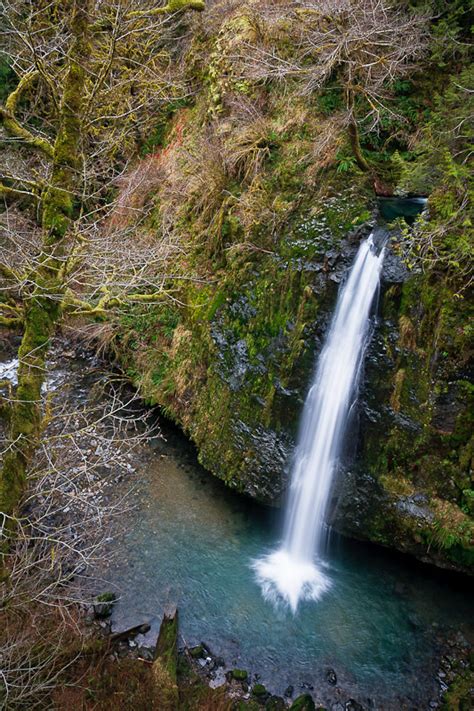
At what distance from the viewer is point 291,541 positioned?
21.1ft

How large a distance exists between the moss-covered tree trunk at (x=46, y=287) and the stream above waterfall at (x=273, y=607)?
2591 millimetres

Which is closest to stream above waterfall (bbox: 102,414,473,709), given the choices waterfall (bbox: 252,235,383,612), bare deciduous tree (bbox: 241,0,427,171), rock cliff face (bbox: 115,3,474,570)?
waterfall (bbox: 252,235,383,612)

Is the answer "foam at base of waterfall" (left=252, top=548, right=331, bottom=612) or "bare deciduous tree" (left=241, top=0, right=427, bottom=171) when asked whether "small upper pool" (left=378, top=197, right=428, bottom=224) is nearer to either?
"bare deciduous tree" (left=241, top=0, right=427, bottom=171)

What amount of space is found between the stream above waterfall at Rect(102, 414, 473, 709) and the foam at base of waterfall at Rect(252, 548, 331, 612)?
11cm

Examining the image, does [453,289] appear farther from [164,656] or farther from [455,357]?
[164,656]

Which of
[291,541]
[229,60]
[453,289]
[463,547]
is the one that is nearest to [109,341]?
[291,541]

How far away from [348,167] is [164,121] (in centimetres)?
741

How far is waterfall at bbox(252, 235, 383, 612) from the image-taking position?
5.86 m

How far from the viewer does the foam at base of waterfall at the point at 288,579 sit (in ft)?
18.6

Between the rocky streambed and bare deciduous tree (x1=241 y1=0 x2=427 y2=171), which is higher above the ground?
bare deciduous tree (x1=241 y1=0 x2=427 y2=171)

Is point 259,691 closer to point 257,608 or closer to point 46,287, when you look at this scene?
point 257,608

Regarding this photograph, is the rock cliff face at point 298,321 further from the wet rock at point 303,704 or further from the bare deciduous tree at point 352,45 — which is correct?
the wet rock at point 303,704

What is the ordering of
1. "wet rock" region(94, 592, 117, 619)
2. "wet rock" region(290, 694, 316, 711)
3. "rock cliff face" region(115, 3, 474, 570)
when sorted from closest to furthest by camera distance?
"wet rock" region(290, 694, 316, 711)
"wet rock" region(94, 592, 117, 619)
"rock cliff face" region(115, 3, 474, 570)

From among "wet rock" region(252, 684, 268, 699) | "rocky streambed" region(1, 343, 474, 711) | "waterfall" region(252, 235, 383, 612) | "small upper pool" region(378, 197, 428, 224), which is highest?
"small upper pool" region(378, 197, 428, 224)
